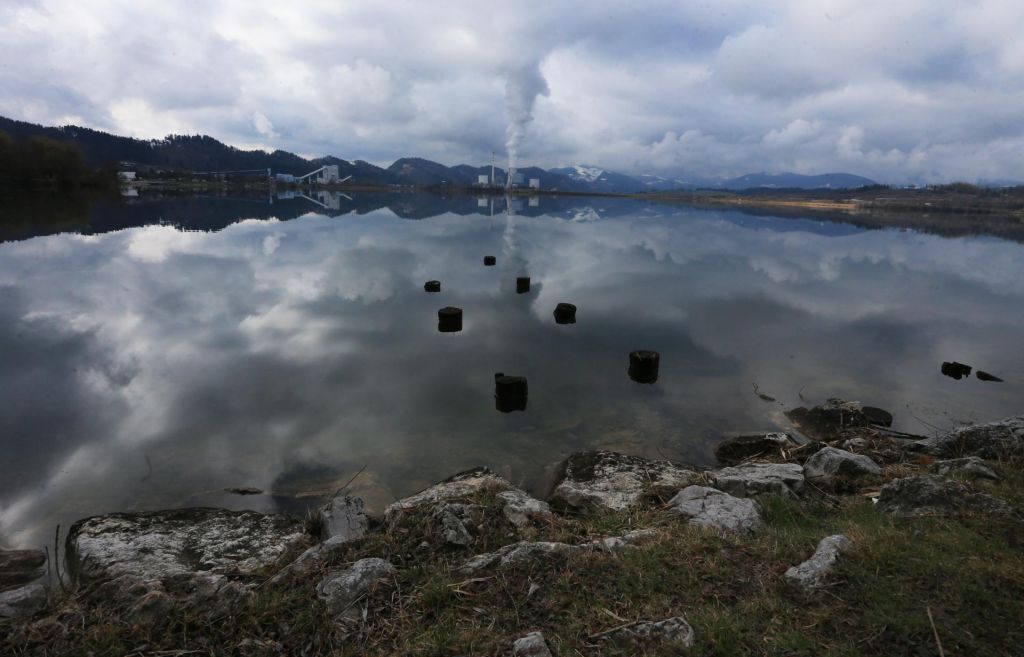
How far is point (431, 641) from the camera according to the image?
4.25 metres

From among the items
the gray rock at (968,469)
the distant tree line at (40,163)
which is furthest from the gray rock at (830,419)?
the distant tree line at (40,163)

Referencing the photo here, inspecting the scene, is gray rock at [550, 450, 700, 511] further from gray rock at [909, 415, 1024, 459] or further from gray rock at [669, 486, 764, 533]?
gray rock at [909, 415, 1024, 459]

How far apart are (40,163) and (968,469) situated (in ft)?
483

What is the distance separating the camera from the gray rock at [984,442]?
8.66m

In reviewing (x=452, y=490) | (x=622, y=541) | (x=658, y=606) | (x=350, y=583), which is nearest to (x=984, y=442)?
(x=622, y=541)

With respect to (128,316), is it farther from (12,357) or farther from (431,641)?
(431,641)

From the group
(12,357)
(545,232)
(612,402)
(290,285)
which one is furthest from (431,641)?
(545,232)

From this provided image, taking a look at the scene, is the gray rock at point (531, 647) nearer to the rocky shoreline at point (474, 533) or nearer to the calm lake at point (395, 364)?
the rocky shoreline at point (474, 533)

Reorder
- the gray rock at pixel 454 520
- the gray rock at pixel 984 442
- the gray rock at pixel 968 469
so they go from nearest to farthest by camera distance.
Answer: the gray rock at pixel 454 520 < the gray rock at pixel 968 469 < the gray rock at pixel 984 442

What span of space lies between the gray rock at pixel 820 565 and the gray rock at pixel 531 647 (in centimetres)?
267

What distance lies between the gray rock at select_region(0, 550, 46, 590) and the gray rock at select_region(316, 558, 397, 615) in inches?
199

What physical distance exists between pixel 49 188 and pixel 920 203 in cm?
26788

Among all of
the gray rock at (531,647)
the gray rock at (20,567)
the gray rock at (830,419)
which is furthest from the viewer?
the gray rock at (830,419)

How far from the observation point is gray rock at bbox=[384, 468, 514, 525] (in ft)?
23.6
